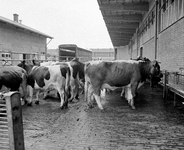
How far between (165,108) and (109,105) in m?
1.92

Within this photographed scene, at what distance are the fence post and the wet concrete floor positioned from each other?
56.9 inches

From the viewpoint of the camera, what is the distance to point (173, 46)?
878 centimetres

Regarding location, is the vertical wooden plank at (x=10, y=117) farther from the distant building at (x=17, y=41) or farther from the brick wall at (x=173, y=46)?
the distant building at (x=17, y=41)

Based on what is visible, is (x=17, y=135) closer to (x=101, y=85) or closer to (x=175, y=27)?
(x=101, y=85)

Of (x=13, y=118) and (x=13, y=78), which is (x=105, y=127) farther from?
(x=13, y=78)

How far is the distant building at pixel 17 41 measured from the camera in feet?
61.0

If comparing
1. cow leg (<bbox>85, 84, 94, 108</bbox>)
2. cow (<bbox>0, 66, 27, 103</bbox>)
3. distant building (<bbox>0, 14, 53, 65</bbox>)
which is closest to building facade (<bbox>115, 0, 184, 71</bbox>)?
cow leg (<bbox>85, 84, 94, 108</bbox>)

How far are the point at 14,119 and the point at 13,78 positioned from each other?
484 cm

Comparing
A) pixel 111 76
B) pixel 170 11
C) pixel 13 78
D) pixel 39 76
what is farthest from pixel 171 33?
pixel 13 78

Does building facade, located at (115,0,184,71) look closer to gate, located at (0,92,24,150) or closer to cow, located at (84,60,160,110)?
cow, located at (84,60,160,110)

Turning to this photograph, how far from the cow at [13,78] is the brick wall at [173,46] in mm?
5893

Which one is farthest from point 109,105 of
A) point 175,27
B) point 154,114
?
point 175,27

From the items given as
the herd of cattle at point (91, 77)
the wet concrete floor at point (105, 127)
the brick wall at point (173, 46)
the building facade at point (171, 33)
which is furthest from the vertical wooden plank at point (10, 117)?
the brick wall at point (173, 46)

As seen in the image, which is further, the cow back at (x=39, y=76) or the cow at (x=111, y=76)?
the cow back at (x=39, y=76)
